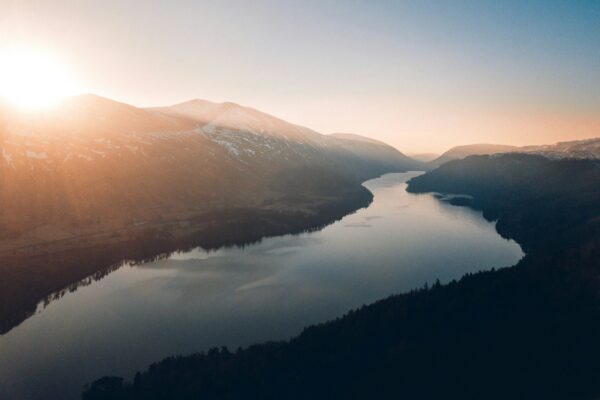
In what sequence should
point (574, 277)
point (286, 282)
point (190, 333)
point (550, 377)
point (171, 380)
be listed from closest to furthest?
point (171, 380), point (550, 377), point (190, 333), point (574, 277), point (286, 282)

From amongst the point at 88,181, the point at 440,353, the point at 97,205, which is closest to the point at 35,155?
the point at 88,181

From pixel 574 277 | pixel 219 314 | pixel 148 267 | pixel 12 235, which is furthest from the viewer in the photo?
pixel 12 235

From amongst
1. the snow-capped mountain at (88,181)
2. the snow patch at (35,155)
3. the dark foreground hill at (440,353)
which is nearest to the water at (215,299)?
the dark foreground hill at (440,353)

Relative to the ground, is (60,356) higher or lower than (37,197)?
lower

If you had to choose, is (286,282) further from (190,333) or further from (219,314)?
(190,333)

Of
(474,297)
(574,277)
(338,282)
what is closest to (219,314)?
(338,282)

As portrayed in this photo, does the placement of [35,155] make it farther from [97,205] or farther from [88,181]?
[97,205]

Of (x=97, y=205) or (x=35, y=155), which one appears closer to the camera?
(x=97, y=205)
